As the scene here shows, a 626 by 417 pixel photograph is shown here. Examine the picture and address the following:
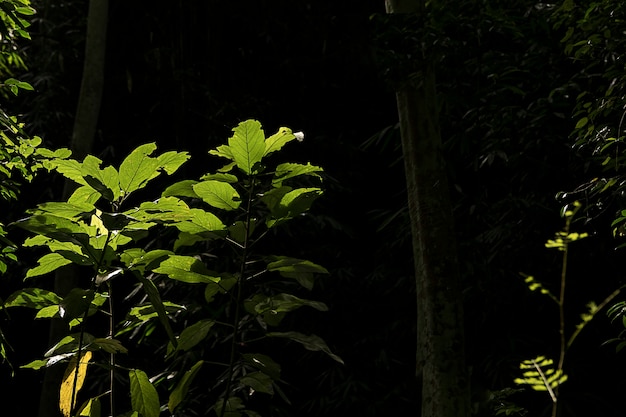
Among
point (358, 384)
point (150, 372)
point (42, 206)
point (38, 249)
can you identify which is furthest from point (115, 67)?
point (42, 206)

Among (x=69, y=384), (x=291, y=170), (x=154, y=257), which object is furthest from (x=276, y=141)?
(x=69, y=384)

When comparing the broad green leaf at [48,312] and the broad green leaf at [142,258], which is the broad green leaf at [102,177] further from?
the broad green leaf at [48,312]

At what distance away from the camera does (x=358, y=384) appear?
427 cm

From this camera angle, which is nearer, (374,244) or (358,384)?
(358,384)

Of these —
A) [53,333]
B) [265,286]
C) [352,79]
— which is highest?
[352,79]

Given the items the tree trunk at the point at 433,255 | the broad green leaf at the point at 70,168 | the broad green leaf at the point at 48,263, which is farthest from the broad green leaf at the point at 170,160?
the tree trunk at the point at 433,255

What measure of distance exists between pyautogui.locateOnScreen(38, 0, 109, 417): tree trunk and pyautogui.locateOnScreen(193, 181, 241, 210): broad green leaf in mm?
3243

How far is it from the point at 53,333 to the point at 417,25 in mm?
2726

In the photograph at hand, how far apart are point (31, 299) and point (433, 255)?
2.01 m

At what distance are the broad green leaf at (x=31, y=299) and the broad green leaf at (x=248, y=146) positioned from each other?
37 cm

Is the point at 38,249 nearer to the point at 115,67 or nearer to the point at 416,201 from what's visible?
the point at 115,67

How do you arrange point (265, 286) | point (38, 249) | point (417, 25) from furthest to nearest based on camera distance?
1. point (38, 249)
2. point (265, 286)
3. point (417, 25)

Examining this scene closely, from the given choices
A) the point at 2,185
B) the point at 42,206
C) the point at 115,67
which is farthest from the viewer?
the point at 115,67

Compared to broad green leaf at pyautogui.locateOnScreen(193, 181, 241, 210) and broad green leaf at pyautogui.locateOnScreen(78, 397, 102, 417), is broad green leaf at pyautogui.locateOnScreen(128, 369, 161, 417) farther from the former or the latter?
broad green leaf at pyautogui.locateOnScreen(193, 181, 241, 210)
